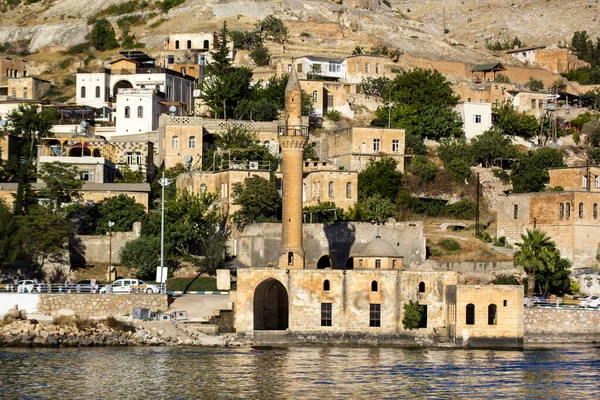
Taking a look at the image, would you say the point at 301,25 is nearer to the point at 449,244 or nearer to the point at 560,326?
the point at 449,244

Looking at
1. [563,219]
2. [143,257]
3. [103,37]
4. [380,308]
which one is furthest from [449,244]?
[103,37]

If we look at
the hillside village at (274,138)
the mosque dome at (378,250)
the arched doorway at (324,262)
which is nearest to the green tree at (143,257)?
the hillside village at (274,138)

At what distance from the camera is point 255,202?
2889 inches

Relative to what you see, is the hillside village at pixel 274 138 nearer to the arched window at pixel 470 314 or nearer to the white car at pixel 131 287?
the white car at pixel 131 287

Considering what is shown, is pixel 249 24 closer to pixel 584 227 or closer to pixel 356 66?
pixel 356 66

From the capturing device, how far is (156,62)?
107 metres

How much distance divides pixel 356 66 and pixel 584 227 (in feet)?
112

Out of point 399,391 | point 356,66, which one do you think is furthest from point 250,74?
point 399,391

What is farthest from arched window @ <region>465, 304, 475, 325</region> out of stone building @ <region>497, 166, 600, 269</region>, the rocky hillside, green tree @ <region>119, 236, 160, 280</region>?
the rocky hillside

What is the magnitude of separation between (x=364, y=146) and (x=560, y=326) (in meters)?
24.8

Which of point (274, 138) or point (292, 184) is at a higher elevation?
point (274, 138)

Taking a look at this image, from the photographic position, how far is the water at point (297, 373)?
45375 millimetres

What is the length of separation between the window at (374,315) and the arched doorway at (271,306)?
489cm

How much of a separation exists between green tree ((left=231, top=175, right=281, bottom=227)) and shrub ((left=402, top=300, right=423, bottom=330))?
52.5 ft
